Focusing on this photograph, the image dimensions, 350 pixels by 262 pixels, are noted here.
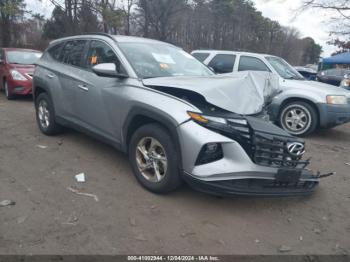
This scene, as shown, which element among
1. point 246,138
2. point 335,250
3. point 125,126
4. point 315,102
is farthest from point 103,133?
point 315,102

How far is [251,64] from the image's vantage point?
24.9 feet

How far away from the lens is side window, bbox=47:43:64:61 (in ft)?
18.1

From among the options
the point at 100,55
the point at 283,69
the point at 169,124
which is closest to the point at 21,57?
the point at 100,55

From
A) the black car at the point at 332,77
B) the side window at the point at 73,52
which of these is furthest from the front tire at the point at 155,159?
the black car at the point at 332,77

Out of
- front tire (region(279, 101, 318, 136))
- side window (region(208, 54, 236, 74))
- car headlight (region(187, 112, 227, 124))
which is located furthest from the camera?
side window (region(208, 54, 236, 74))

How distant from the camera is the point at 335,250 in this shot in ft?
9.64

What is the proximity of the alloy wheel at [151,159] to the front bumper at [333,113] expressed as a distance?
4211 mm

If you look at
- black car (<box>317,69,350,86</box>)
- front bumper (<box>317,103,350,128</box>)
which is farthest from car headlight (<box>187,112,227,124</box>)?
black car (<box>317,69,350,86</box>)

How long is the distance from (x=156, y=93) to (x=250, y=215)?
1.65 metres

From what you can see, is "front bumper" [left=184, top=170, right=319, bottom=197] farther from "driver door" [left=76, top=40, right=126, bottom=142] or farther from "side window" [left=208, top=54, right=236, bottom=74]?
"side window" [left=208, top=54, right=236, bottom=74]

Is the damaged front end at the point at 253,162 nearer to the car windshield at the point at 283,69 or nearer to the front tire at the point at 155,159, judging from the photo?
the front tire at the point at 155,159

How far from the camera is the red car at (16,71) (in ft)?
29.6

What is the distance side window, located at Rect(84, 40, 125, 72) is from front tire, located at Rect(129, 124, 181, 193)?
3.18ft

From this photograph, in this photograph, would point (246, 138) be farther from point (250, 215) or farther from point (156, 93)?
point (156, 93)
